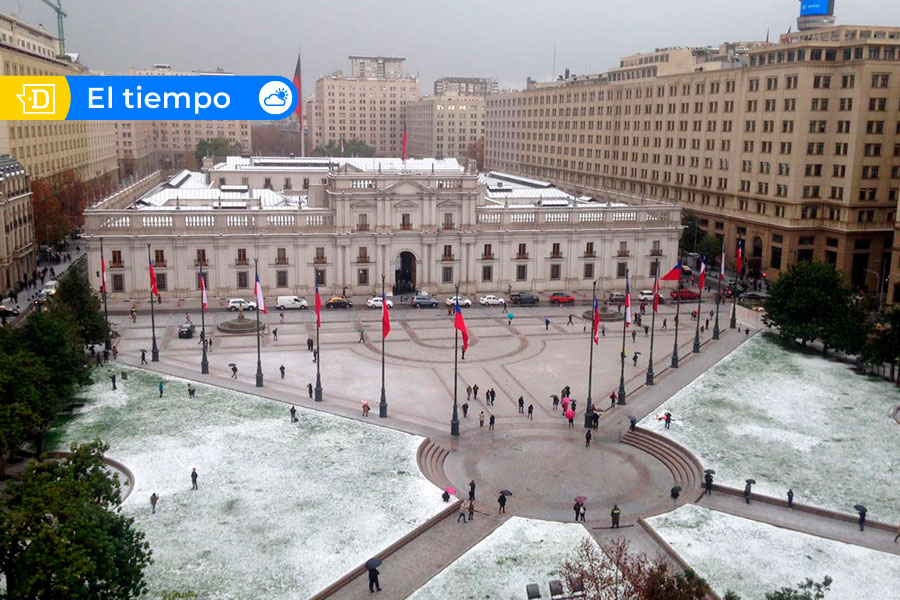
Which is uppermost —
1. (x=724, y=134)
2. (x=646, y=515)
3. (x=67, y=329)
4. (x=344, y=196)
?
(x=724, y=134)

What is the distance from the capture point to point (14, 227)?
3231 inches

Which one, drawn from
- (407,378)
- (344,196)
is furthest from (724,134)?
(407,378)

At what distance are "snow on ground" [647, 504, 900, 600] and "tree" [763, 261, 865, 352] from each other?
29151 millimetres

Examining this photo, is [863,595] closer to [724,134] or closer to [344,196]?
[344,196]

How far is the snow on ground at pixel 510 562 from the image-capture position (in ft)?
103

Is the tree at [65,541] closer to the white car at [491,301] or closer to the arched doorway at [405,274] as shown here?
the white car at [491,301]

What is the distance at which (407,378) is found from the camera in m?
57.6

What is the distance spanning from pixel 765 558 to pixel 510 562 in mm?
10689

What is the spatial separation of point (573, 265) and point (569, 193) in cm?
2468

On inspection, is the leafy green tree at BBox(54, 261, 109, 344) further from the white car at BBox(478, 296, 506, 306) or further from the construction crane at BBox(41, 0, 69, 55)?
the construction crane at BBox(41, 0, 69, 55)

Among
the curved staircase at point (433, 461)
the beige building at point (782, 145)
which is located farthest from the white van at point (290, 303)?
the beige building at point (782, 145)

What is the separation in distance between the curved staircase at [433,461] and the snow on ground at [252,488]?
58 centimetres

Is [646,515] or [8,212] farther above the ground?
[8,212]

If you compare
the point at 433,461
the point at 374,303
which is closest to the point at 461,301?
the point at 374,303
